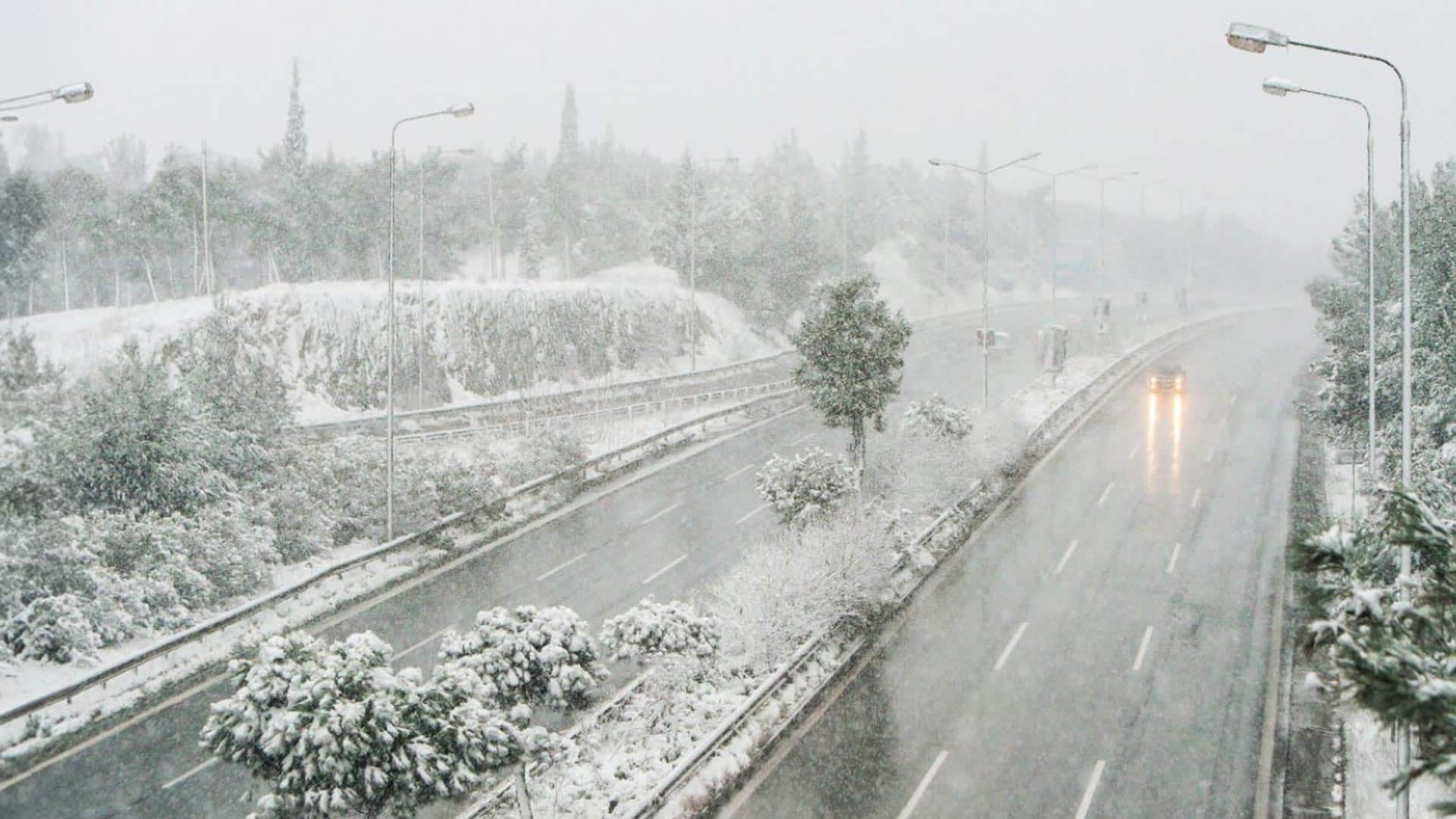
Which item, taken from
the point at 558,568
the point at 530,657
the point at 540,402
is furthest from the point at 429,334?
the point at 530,657

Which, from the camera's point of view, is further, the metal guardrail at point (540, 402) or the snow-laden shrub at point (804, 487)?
the metal guardrail at point (540, 402)

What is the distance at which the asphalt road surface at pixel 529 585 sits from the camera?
53.6 feet

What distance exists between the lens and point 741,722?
1802 cm

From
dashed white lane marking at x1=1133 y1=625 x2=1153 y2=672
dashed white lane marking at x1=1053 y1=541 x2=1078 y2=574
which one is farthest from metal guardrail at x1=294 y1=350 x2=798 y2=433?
dashed white lane marking at x1=1133 y1=625 x2=1153 y2=672

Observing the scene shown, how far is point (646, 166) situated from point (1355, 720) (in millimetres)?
117478

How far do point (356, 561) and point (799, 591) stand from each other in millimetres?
10726

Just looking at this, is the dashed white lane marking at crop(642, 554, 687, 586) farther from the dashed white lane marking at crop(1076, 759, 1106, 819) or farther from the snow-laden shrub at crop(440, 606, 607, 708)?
the dashed white lane marking at crop(1076, 759, 1106, 819)

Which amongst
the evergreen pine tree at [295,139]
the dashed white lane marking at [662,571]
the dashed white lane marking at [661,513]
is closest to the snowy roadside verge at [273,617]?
the dashed white lane marking at [661,513]

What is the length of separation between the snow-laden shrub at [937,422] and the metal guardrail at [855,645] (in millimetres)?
1885

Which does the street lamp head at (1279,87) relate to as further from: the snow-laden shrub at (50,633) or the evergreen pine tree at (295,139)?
the evergreen pine tree at (295,139)

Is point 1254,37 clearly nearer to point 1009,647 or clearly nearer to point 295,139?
point 1009,647

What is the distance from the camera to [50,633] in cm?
2053

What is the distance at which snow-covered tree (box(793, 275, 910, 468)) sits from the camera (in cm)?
3017

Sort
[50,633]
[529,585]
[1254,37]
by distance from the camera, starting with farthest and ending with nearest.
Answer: [529,585]
[50,633]
[1254,37]
